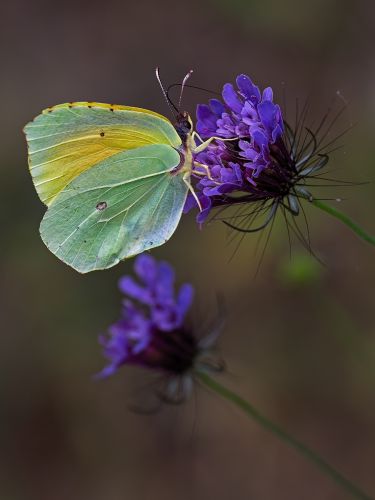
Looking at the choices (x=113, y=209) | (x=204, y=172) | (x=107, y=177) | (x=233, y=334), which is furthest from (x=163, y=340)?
(x=233, y=334)

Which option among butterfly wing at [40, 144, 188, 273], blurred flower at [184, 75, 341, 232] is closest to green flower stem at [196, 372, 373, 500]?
butterfly wing at [40, 144, 188, 273]

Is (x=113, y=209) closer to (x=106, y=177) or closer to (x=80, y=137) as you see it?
(x=106, y=177)

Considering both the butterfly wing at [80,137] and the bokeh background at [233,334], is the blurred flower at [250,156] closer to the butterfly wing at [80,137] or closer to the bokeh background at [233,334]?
the butterfly wing at [80,137]

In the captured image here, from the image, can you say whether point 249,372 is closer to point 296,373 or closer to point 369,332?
point 296,373

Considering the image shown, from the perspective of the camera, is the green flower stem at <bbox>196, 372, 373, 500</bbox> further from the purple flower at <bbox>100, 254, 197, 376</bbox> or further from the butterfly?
the butterfly

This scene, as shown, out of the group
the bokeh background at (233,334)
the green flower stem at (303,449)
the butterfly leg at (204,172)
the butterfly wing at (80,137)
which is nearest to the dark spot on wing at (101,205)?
the butterfly wing at (80,137)

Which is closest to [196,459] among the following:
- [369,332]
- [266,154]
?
[369,332]
